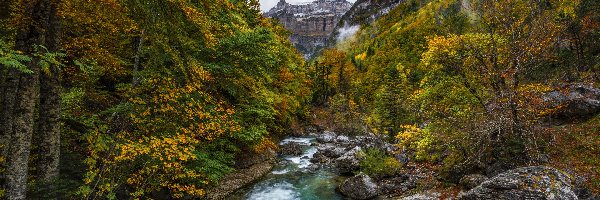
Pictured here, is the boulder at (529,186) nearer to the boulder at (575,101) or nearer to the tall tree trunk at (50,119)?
the boulder at (575,101)

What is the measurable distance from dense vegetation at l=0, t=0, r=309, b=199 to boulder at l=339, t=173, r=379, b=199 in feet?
22.1

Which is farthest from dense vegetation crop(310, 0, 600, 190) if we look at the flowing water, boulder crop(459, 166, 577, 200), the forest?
the flowing water

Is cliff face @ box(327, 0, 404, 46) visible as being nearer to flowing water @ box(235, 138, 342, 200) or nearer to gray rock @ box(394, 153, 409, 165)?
gray rock @ box(394, 153, 409, 165)

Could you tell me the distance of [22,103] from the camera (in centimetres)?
805

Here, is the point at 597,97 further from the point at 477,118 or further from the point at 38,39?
the point at 38,39

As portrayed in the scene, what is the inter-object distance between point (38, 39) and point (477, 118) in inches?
677

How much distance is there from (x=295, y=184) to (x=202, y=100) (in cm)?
1043

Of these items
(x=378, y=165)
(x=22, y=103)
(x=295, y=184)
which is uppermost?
A: (x=22, y=103)

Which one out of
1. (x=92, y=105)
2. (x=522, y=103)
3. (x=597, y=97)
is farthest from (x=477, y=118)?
(x=92, y=105)

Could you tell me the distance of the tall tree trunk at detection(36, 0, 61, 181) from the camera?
946cm

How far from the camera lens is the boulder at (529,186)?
414 inches

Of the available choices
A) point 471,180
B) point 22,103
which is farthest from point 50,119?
point 471,180

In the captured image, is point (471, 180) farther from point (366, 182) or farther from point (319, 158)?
point (319, 158)

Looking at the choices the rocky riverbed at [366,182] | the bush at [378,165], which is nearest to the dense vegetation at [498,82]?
the bush at [378,165]
